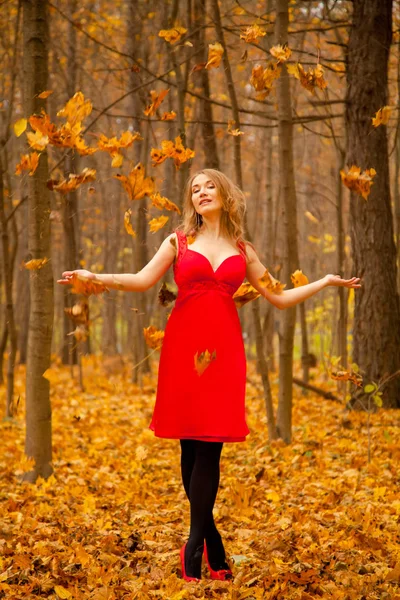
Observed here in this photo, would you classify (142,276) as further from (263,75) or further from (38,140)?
(263,75)

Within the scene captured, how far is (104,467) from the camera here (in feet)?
16.1

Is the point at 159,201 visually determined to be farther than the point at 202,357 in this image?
Yes

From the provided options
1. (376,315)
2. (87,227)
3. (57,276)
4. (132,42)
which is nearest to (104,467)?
(376,315)

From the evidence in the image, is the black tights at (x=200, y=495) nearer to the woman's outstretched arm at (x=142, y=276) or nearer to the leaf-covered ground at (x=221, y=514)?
the leaf-covered ground at (x=221, y=514)

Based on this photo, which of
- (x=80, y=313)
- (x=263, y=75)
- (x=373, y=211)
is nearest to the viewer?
(x=80, y=313)

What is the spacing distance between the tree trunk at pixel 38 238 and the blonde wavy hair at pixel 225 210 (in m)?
1.47

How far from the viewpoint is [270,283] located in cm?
311

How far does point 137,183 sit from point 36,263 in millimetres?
932

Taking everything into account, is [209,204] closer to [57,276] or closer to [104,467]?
[104,467]

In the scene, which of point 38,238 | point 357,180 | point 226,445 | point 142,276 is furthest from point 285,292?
point 226,445

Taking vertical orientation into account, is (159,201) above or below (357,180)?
below

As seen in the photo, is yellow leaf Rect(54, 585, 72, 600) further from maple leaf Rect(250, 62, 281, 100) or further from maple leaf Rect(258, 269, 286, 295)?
maple leaf Rect(250, 62, 281, 100)

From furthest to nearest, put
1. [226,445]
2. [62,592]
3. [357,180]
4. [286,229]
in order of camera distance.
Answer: [226,445] → [286,229] → [357,180] → [62,592]

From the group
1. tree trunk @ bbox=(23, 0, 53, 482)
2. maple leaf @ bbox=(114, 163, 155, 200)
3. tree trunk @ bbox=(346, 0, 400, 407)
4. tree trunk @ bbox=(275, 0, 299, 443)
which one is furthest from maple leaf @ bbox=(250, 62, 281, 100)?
tree trunk @ bbox=(346, 0, 400, 407)
